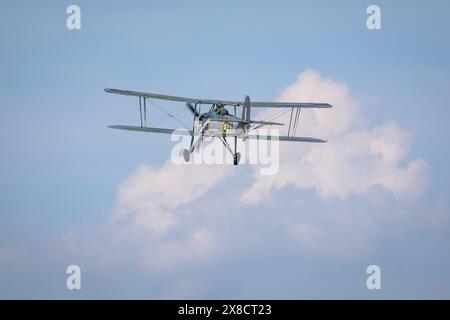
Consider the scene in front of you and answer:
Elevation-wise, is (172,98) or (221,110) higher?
(172,98)

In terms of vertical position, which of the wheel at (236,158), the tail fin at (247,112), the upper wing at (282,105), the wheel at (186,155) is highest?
the upper wing at (282,105)

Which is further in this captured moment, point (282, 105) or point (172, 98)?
point (282, 105)

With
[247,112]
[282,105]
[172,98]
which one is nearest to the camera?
[247,112]

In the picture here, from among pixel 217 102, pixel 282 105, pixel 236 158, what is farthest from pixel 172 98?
pixel 282 105

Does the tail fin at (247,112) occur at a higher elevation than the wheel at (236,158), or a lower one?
higher

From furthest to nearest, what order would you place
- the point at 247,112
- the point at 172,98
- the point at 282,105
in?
the point at 282,105 < the point at 172,98 < the point at 247,112

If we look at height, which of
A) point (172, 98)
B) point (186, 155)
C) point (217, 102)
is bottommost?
point (186, 155)

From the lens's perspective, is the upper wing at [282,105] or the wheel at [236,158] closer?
the wheel at [236,158]

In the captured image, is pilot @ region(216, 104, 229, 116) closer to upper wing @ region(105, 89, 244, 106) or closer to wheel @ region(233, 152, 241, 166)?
upper wing @ region(105, 89, 244, 106)

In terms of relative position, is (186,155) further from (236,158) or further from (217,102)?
(217,102)

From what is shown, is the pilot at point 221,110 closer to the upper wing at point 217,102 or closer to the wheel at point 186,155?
the upper wing at point 217,102

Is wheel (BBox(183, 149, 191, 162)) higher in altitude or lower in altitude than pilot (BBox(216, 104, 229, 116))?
lower
